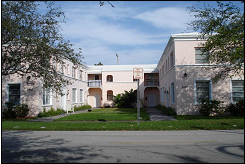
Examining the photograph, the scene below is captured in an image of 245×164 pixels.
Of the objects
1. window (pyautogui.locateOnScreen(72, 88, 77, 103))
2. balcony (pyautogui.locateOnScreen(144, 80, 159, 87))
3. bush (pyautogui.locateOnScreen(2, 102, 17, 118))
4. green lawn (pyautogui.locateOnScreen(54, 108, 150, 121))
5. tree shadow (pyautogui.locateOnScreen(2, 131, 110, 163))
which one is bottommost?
green lawn (pyautogui.locateOnScreen(54, 108, 150, 121))

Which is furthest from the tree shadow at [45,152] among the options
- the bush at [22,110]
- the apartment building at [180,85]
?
the bush at [22,110]

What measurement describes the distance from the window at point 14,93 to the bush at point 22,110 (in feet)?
4.00

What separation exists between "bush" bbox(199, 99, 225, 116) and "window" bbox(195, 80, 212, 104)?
0.54m

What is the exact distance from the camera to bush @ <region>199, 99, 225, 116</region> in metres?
17.0

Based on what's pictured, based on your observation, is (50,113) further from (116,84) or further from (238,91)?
(238,91)

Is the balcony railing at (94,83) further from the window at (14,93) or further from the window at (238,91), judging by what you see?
the window at (238,91)

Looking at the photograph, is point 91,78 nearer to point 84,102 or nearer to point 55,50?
point 84,102

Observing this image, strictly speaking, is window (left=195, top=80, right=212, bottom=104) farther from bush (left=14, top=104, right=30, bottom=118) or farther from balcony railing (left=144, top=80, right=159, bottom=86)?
balcony railing (left=144, top=80, right=159, bottom=86)

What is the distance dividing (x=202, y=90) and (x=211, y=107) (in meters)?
1.55

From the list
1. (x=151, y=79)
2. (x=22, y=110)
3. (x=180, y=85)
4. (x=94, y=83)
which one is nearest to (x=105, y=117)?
(x=180, y=85)

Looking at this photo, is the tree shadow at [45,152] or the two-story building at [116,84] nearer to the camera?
the tree shadow at [45,152]

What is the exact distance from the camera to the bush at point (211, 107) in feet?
55.9

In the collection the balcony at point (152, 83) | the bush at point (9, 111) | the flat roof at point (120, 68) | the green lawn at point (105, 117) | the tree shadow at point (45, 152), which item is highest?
the flat roof at point (120, 68)

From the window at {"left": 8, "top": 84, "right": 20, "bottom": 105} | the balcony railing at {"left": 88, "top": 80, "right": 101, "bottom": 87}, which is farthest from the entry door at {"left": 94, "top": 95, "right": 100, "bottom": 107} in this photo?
the window at {"left": 8, "top": 84, "right": 20, "bottom": 105}
